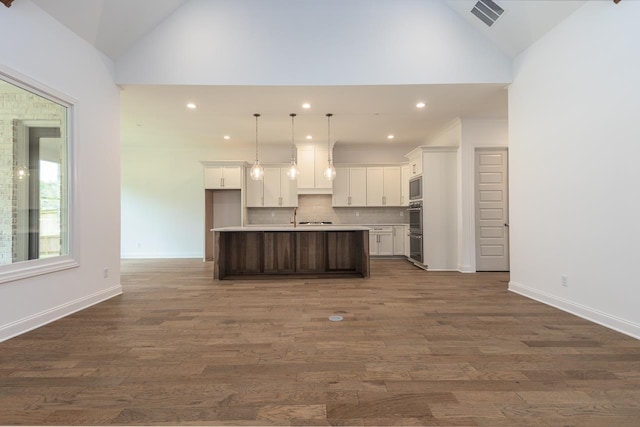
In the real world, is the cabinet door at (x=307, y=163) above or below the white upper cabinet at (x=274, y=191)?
above

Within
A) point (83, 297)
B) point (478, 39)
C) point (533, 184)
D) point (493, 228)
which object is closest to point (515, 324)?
point (533, 184)

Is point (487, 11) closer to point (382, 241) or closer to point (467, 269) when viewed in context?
point (467, 269)

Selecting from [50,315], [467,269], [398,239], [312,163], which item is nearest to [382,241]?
[398,239]

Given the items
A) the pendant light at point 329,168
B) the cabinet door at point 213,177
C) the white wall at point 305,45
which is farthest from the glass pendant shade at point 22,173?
the cabinet door at point 213,177

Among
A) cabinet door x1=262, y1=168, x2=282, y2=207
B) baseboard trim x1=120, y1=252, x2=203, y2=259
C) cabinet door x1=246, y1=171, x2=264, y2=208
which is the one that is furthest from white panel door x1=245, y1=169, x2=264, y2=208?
baseboard trim x1=120, y1=252, x2=203, y2=259

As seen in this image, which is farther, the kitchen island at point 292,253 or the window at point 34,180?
the kitchen island at point 292,253

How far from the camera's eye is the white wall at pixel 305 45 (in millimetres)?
4277

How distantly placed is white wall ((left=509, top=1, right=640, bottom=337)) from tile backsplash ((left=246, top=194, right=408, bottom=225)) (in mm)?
4096

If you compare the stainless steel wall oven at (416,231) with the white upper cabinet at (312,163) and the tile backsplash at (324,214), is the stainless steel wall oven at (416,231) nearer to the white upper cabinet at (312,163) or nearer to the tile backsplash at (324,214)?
the tile backsplash at (324,214)

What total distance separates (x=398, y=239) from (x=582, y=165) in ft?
15.6

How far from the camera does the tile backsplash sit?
8305 mm

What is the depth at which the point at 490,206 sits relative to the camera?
19.4ft

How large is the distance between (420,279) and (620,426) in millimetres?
3732

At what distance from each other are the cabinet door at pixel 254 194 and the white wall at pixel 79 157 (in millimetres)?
3746
